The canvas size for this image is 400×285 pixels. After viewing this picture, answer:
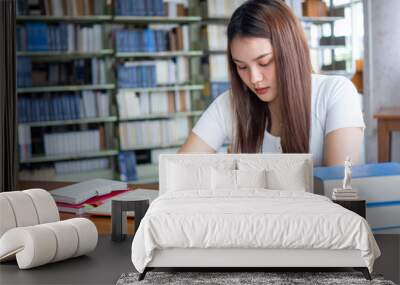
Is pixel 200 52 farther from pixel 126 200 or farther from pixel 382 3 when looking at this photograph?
pixel 126 200

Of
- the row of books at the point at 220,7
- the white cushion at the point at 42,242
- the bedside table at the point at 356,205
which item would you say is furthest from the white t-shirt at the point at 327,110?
the row of books at the point at 220,7

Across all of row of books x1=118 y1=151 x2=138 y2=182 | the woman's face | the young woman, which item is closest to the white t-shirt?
the young woman

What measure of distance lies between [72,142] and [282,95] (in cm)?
309

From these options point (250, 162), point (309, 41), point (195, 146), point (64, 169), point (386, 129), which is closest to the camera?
point (250, 162)

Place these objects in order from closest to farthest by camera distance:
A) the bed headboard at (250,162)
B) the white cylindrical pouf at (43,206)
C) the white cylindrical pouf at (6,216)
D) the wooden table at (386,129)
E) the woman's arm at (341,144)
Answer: the white cylindrical pouf at (6,216)
the white cylindrical pouf at (43,206)
the bed headboard at (250,162)
the woman's arm at (341,144)
the wooden table at (386,129)

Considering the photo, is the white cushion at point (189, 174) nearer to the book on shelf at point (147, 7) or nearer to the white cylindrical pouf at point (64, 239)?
the white cylindrical pouf at point (64, 239)

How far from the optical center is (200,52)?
714 cm

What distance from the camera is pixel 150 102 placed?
708 centimetres

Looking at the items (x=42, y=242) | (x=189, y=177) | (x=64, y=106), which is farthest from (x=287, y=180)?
(x=64, y=106)

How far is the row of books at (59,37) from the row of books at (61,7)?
0.36 ft

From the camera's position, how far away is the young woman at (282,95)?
4184 mm


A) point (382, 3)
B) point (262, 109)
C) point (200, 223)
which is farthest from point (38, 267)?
point (382, 3)

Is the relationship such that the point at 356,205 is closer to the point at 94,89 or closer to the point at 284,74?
the point at 284,74

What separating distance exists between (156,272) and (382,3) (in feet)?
15.9
